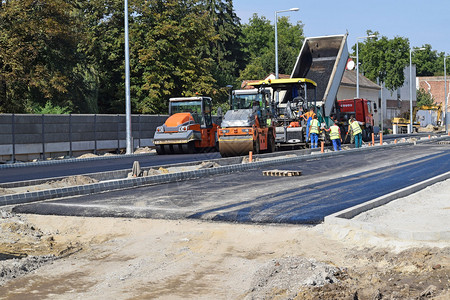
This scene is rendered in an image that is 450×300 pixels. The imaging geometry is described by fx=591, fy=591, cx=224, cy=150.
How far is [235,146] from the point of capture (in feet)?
78.1

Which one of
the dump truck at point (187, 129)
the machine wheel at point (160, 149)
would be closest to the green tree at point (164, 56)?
the dump truck at point (187, 129)

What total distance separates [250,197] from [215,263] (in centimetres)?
511

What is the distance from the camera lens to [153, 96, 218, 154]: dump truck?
27.7 meters

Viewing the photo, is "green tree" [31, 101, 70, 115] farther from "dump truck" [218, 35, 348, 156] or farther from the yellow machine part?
the yellow machine part

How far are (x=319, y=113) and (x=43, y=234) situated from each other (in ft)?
69.2

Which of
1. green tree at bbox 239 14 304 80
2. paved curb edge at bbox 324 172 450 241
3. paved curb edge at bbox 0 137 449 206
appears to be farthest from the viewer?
green tree at bbox 239 14 304 80

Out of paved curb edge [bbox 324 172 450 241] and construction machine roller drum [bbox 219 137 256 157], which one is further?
construction machine roller drum [bbox 219 137 256 157]

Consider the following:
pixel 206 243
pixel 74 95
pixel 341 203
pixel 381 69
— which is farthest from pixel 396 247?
pixel 381 69

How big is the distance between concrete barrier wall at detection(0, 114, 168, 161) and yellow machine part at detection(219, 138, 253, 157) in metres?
8.79

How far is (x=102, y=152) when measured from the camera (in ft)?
102

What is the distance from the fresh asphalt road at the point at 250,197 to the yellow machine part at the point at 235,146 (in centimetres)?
532

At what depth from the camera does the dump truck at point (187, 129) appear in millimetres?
27719

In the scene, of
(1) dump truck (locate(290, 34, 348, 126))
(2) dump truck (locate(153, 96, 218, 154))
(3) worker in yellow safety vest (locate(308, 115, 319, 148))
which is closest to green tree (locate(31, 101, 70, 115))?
(2) dump truck (locate(153, 96, 218, 154))

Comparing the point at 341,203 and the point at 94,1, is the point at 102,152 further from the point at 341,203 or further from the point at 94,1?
the point at 341,203
